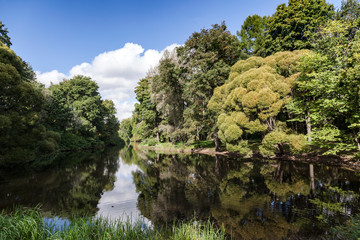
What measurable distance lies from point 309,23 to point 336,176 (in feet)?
89.4

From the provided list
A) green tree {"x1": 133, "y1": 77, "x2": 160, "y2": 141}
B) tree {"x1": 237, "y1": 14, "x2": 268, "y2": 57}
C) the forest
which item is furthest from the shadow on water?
tree {"x1": 237, "y1": 14, "x2": 268, "y2": 57}

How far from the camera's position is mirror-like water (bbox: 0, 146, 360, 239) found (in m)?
5.56

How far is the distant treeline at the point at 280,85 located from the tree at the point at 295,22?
0.14m

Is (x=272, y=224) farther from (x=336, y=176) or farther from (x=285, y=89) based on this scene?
(x=285, y=89)

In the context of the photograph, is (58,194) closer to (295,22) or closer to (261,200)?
(261,200)

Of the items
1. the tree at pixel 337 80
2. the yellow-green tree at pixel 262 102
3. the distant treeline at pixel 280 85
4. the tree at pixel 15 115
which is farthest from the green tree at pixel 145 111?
the tree at pixel 337 80

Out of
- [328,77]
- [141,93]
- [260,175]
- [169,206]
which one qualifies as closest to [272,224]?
[169,206]

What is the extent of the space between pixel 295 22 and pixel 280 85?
20.4 metres

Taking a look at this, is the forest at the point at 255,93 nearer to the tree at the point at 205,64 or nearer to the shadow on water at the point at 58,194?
the tree at the point at 205,64

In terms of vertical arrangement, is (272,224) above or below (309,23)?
below

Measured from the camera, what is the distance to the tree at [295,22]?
26.5 m

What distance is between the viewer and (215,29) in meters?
24.0

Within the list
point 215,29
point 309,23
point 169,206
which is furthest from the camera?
point 309,23

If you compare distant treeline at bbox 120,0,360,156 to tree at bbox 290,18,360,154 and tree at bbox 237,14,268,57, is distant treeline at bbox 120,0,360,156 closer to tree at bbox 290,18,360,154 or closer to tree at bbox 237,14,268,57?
tree at bbox 290,18,360,154
